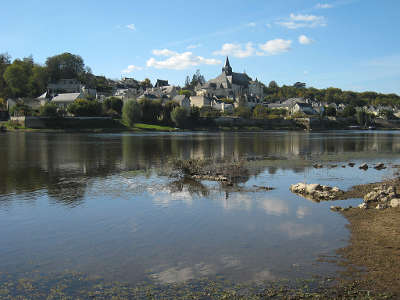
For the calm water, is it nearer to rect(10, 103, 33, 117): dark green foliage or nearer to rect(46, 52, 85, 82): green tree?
rect(10, 103, 33, 117): dark green foliage

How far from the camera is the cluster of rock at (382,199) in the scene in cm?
1434

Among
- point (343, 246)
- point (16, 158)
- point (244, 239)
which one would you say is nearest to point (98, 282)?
point (244, 239)

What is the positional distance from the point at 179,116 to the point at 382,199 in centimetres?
8711

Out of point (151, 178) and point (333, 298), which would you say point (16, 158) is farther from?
point (333, 298)

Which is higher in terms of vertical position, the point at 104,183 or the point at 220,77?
the point at 220,77

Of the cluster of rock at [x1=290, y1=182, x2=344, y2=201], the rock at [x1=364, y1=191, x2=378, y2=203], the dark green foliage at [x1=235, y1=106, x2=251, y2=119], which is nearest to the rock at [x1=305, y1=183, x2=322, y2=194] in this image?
the cluster of rock at [x1=290, y1=182, x2=344, y2=201]

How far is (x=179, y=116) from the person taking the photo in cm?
10069

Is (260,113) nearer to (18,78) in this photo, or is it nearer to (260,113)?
(260,113)

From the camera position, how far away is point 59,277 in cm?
863

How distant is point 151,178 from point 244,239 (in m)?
11.8

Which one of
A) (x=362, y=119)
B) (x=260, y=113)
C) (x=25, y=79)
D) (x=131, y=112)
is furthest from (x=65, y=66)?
(x=362, y=119)

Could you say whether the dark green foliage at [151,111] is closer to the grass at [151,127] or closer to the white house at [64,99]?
the grass at [151,127]

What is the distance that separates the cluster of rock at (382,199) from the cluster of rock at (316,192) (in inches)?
66.1

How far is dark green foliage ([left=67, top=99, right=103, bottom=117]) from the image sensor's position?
95.7 meters
